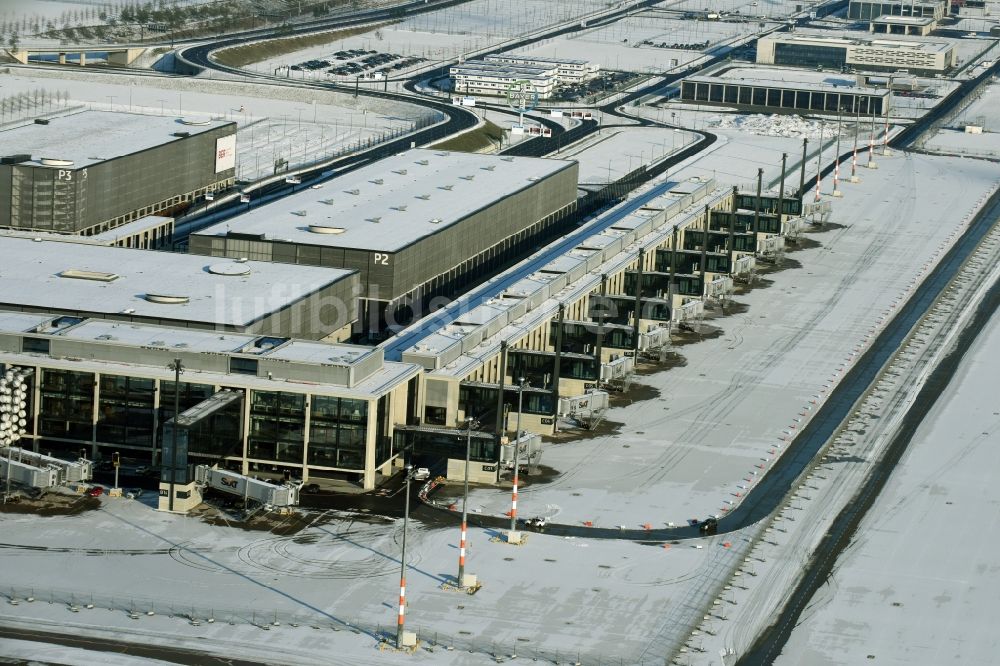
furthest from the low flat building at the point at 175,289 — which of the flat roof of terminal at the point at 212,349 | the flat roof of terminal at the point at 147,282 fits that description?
the flat roof of terminal at the point at 212,349

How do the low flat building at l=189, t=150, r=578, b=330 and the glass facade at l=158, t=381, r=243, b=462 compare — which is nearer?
the glass facade at l=158, t=381, r=243, b=462

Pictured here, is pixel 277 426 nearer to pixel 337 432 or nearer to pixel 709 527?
pixel 337 432

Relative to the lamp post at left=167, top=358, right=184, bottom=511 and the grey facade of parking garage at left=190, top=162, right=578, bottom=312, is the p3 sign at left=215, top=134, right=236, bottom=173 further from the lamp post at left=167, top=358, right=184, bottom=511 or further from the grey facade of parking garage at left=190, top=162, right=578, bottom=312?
the lamp post at left=167, top=358, right=184, bottom=511

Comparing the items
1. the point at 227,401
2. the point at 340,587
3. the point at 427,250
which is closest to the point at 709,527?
the point at 340,587

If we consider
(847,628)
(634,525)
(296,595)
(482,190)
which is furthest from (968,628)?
(482,190)

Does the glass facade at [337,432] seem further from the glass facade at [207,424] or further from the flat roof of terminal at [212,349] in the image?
the glass facade at [207,424]

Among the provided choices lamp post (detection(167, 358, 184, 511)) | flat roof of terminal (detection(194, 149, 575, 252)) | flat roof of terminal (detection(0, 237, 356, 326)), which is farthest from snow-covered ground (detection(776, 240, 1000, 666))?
flat roof of terminal (detection(194, 149, 575, 252))

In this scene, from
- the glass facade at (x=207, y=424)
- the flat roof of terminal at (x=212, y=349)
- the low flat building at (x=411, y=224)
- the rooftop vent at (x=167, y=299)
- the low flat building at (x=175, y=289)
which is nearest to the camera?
the glass facade at (x=207, y=424)
